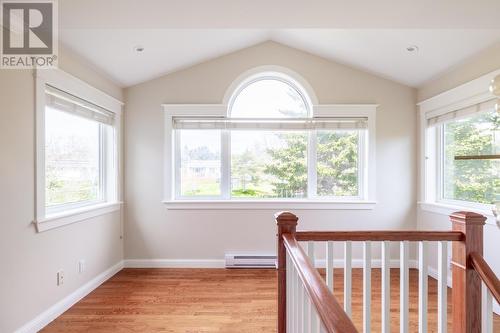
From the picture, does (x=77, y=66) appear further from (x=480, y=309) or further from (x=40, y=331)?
(x=480, y=309)

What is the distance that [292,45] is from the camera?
372 centimetres

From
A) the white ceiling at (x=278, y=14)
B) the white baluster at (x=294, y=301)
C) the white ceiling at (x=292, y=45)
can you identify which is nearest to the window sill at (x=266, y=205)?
the white ceiling at (x=292, y=45)

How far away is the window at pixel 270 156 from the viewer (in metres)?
3.86

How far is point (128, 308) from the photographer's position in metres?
2.73

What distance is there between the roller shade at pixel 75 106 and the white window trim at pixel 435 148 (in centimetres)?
378

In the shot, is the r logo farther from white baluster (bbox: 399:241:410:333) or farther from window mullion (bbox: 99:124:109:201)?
white baluster (bbox: 399:241:410:333)

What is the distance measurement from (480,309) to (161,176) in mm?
3276

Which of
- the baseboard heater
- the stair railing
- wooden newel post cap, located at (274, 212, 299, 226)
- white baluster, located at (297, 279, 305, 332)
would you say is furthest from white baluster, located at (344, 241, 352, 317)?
the baseboard heater

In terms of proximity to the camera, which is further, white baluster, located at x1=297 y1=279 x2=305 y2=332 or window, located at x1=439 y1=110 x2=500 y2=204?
window, located at x1=439 y1=110 x2=500 y2=204

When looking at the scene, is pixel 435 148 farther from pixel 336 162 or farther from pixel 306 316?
pixel 306 316

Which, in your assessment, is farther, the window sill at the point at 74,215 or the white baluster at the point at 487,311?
the window sill at the point at 74,215

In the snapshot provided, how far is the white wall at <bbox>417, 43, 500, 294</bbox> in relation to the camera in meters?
2.68

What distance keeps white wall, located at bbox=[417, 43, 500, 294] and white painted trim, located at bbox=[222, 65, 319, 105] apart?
136cm

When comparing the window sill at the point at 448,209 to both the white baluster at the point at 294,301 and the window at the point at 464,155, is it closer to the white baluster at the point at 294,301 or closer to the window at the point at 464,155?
the window at the point at 464,155
